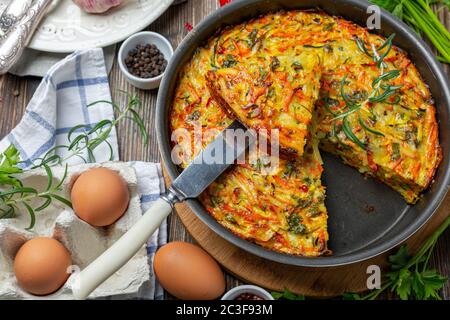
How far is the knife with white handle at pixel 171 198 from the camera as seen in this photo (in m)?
3.28

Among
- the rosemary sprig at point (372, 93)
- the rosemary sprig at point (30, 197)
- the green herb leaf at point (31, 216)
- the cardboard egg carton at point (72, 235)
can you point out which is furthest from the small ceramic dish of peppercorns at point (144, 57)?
the rosemary sprig at point (372, 93)

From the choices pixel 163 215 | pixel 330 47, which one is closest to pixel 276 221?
pixel 163 215

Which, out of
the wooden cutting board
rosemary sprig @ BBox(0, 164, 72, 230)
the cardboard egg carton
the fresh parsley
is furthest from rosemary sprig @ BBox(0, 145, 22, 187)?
the fresh parsley

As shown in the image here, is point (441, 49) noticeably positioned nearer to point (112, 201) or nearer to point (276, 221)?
point (276, 221)

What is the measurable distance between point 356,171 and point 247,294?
1.13 metres

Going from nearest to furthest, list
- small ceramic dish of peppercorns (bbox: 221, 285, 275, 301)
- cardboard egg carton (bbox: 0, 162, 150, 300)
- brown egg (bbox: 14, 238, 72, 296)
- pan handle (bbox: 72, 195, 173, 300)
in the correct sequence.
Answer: pan handle (bbox: 72, 195, 173, 300) < brown egg (bbox: 14, 238, 72, 296) < cardboard egg carton (bbox: 0, 162, 150, 300) < small ceramic dish of peppercorns (bbox: 221, 285, 275, 301)

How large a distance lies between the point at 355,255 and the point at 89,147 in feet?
6.10

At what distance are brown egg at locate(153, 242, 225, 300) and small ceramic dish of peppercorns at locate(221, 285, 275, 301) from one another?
69 millimetres

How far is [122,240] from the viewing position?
3.34 metres

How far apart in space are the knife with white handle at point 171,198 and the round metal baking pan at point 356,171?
127 millimetres

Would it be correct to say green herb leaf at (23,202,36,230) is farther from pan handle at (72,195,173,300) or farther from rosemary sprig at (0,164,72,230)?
pan handle at (72,195,173,300)

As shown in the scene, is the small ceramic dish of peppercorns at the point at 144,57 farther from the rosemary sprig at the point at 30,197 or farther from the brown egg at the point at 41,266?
the brown egg at the point at 41,266

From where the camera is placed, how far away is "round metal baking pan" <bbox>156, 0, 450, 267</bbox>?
12.3 ft

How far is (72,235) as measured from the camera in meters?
3.75
